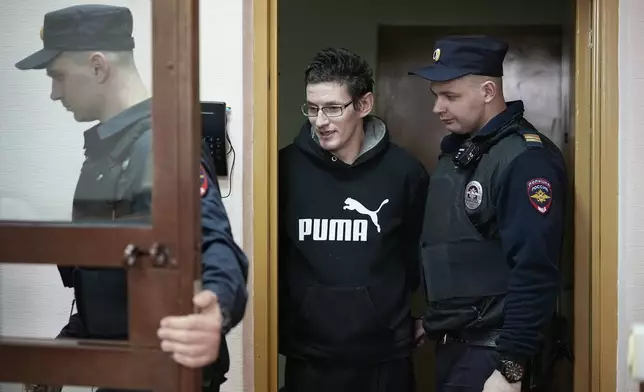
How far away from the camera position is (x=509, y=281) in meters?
1.75

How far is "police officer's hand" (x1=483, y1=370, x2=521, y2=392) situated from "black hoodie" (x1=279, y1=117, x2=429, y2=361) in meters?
0.39

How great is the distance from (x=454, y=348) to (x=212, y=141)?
88 cm

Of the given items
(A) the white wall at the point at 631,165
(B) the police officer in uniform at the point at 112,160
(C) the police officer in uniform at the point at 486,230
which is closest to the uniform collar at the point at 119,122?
(B) the police officer in uniform at the point at 112,160

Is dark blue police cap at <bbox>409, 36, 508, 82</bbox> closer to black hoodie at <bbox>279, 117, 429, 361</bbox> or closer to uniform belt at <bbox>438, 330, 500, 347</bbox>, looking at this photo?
black hoodie at <bbox>279, 117, 429, 361</bbox>

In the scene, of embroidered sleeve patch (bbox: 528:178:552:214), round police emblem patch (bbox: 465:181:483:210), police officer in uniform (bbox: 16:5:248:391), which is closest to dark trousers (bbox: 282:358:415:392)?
round police emblem patch (bbox: 465:181:483:210)

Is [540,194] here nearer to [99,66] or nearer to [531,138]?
[531,138]

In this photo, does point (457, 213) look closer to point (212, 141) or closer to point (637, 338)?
point (212, 141)

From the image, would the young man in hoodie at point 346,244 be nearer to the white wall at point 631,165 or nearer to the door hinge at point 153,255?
the white wall at point 631,165

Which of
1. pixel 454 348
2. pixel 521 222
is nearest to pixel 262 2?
pixel 521 222

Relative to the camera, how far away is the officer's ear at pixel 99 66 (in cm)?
108

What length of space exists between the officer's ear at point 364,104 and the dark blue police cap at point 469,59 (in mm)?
228

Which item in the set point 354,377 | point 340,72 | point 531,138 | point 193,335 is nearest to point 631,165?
point 531,138

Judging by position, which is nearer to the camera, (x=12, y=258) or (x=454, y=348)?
(x=12, y=258)

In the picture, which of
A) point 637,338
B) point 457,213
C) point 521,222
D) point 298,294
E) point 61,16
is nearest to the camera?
point 637,338
